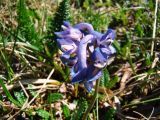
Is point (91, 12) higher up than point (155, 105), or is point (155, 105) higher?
point (91, 12)

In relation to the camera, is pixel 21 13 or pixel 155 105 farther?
pixel 21 13

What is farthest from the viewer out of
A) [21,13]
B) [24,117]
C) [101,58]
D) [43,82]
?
[21,13]

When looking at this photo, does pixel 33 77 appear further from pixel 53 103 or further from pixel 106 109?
pixel 106 109

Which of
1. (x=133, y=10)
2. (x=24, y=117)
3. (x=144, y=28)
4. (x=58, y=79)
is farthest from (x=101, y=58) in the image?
(x=133, y=10)

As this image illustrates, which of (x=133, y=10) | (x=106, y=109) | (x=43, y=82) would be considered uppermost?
(x=133, y=10)

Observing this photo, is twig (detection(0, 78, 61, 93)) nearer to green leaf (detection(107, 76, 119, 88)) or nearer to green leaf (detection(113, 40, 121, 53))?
green leaf (detection(107, 76, 119, 88))

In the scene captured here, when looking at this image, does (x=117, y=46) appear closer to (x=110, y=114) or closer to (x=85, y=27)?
(x=110, y=114)

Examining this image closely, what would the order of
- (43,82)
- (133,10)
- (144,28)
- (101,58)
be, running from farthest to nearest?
(133,10)
(144,28)
(43,82)
(101,58)
